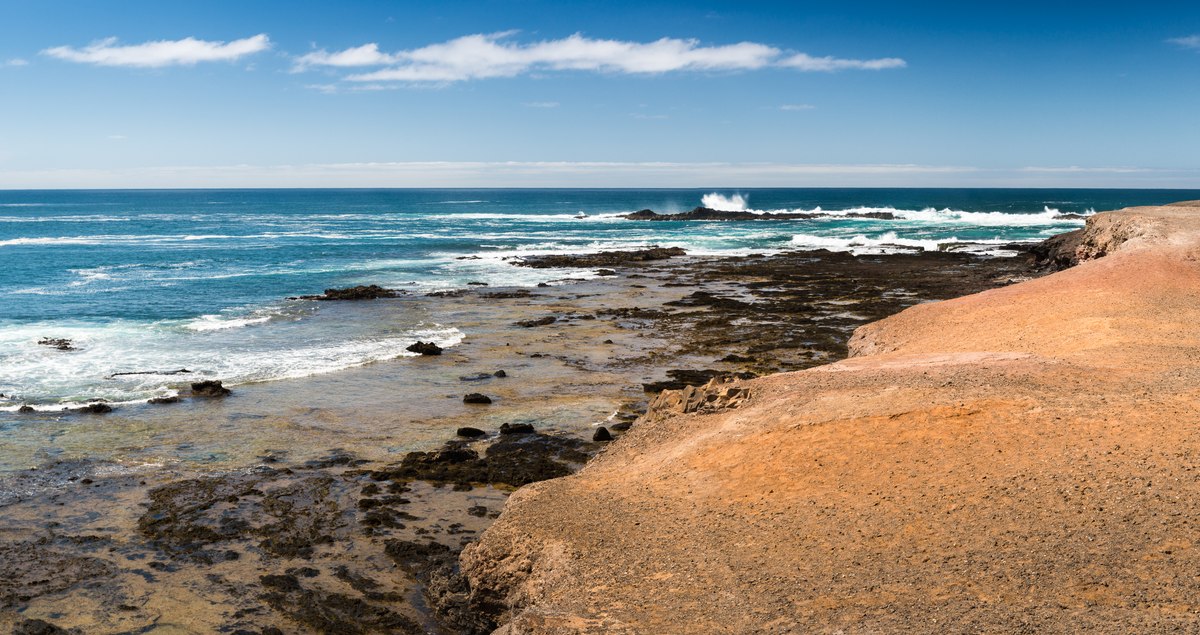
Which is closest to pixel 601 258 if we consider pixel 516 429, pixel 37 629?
pixel 516 429

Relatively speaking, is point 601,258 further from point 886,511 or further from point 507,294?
point 886,511

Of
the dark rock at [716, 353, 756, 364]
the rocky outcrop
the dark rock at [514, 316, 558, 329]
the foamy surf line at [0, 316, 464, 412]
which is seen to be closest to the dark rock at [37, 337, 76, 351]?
the foamy surf line at [0, 316, 464, 412]

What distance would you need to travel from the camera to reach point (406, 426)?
19219 millimetres

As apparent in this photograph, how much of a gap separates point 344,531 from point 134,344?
1911cm

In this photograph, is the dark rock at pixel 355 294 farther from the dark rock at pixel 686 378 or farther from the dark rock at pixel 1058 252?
the dark rock at pixel 1058 252

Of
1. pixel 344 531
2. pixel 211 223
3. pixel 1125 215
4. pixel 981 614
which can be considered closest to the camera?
pixel 981 614

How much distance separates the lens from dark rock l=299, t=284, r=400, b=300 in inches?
1603

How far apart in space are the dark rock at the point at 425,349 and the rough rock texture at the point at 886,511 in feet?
47.8

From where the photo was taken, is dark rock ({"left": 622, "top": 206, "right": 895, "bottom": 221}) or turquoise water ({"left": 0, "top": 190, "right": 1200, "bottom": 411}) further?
dark rock ({"left": 622, "top": 206, "right": 895, "bottom": 221})

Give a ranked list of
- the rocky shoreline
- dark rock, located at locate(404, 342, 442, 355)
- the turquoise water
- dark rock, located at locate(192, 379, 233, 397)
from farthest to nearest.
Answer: dark rock, located at locate(404, 342, 442, 355) < the turquoise water < dark rock, located at locate(192, 379, 233, 397) < the rocky shoreline

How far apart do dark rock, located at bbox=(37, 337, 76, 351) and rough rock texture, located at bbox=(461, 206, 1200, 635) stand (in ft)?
73.1

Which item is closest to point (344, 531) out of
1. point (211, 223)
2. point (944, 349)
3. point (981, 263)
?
point (944, 349)

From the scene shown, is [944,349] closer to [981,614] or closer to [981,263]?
[981,614]

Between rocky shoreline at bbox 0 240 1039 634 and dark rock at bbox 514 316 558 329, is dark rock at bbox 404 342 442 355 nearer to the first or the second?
rocky shoreline at bbox 0 240 1039 634
